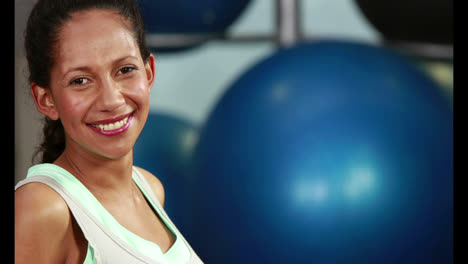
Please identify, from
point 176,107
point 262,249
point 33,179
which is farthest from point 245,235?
point 176,107

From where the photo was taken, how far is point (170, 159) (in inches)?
62.1

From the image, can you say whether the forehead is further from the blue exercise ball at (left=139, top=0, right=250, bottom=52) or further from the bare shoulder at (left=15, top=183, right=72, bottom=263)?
the blue exercise ball at (left=139, top=0, right=250, bottom=52)

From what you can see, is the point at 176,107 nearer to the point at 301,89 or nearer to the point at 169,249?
the point at 301,89

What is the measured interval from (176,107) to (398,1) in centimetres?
154

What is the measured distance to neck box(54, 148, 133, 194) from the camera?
63 centimetres

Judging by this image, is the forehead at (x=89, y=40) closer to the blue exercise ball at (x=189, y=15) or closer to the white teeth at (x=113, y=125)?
the white teeth at (x=113, y=125)

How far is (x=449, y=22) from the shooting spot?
1523 millimetres

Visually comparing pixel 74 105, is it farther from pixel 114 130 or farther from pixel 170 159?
pixel 170 159

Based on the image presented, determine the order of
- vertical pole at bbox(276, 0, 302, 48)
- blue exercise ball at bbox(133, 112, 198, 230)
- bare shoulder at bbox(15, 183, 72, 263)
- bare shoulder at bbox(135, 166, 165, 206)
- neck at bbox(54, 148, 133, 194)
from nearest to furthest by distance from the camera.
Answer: bare shoulder at bbox(15, 183, 72, 263) < neck at bbox(54, 148, 133, 194) < bare shoulder at bbox(135, 166, 165, 206) < blue exercise ball at bbox(133, 112, 198, 230) < vertical pole at bbox(276, 0, 302, 48)

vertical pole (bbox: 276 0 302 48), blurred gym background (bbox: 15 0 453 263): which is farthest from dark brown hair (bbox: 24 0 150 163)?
vertical pole (bbox: 276 0 302 48)

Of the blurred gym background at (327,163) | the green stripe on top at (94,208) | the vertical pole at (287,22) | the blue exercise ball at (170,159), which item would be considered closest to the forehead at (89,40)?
the green stripe on top at (94,208)

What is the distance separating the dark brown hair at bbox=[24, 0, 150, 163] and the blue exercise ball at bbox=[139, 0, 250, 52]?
0.89 meters

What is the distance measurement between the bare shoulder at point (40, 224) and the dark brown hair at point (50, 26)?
113 millimetres

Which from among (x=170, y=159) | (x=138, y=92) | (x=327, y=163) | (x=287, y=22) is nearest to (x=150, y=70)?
(x=138, y=92)
